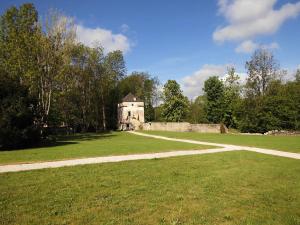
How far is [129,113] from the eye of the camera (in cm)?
5684

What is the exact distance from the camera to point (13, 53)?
25391 mm

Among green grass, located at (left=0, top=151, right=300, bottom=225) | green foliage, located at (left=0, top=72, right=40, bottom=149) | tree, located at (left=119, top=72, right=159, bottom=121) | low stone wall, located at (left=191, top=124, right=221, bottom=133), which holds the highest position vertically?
tree, located at (left=119, top=72, right=159, bottom=121)

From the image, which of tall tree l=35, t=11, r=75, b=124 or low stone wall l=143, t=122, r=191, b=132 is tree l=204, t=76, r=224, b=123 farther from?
tall tree l=35, t=11, r=75, b=124

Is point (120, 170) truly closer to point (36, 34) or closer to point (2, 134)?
point (2, 134)

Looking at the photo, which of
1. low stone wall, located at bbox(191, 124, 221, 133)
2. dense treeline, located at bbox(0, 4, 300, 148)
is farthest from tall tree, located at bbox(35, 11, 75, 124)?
low stone wall, located at bbox(191, 124, 221, 133)

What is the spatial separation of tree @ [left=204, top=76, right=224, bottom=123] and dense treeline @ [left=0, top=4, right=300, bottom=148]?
18cm

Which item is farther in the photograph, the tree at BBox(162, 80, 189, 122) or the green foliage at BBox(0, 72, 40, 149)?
the tree at BBox(162, 80, 189, 122)

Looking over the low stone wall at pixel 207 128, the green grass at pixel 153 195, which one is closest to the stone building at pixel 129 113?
the low stone wall at pixel 207 128

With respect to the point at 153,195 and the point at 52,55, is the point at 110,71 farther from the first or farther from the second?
the point at 153,195

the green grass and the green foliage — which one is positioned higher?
the green foliage

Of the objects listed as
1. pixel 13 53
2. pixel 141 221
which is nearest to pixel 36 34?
pixel 13 53

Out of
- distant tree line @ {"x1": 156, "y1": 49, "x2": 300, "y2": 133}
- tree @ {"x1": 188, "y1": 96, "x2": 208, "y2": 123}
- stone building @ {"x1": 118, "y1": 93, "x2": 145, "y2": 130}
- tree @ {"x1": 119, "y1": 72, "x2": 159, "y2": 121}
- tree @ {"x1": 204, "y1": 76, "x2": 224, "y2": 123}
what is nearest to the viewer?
distant tree line @ {"x1": 156, "y1": 49, "x2": 300, "y2": 133}

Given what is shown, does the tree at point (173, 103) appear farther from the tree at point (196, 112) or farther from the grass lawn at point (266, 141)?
the grass lawn at point (266, 141)

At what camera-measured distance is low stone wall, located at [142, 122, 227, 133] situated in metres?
40.3
